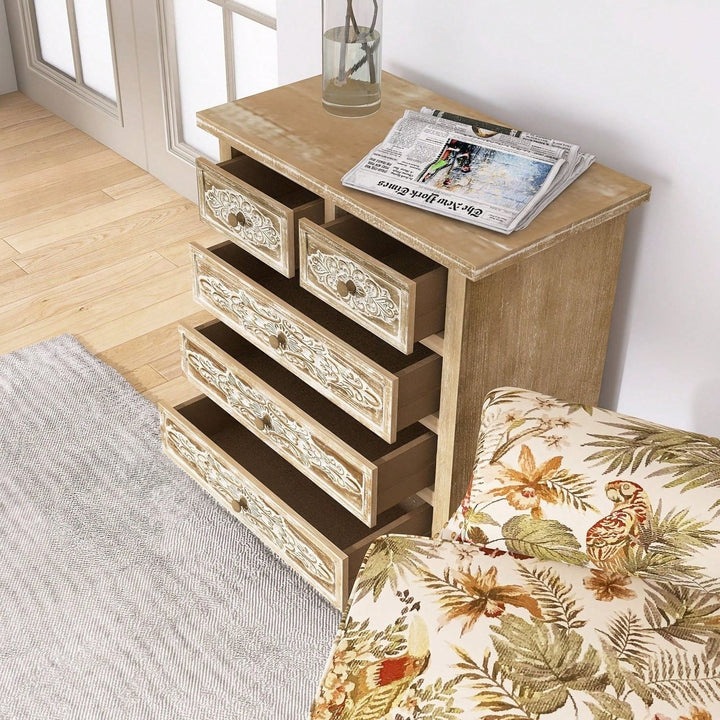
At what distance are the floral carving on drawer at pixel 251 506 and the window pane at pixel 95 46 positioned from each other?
146 centimetres

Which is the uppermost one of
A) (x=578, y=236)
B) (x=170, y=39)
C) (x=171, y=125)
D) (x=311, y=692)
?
(x=578, y=236)

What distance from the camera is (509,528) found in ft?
3.45

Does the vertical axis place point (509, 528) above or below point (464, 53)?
below

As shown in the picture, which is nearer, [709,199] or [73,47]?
[709,199]

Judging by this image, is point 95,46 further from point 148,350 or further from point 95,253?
point 148,350

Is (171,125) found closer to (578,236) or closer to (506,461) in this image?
(578,236)

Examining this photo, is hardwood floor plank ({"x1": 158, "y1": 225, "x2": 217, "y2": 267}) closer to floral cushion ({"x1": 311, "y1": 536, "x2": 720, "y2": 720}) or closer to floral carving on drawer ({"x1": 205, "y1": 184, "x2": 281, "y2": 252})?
floral carving on drawer ({"x1": 205, "y1": 184, "x2": 281, "y2": 252})

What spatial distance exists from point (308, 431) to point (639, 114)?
2.03 feet

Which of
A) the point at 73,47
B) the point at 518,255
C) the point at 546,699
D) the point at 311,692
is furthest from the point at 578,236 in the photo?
the point at 73,47

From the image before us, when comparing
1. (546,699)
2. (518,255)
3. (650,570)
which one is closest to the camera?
(546,699)

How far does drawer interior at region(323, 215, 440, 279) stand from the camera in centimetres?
135

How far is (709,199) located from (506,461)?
47 centimetres

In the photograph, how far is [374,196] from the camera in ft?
4.10

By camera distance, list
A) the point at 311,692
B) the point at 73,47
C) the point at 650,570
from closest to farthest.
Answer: the point at 650,570, the point at 311,692, the point at 73,47
